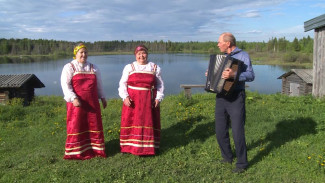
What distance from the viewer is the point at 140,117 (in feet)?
15.1

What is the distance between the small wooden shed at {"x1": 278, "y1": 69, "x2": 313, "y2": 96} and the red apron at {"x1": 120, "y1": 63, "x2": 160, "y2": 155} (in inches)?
499

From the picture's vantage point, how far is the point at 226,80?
379 cm

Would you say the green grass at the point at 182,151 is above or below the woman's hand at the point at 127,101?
below

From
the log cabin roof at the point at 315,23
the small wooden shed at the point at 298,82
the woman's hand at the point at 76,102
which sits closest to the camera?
the woman's hand at the point at 76,102

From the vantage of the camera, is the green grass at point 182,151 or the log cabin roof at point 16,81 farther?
the log cabin roof at point 16,81

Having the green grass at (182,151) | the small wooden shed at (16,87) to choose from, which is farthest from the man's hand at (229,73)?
the small wooden shed at (16,87)

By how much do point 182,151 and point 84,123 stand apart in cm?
179

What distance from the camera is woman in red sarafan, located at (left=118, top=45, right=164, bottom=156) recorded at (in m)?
4.55

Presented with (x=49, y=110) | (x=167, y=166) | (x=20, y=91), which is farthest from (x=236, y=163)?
(x=20, y=91)

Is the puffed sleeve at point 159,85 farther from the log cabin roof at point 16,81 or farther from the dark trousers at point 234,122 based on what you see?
the log cabin roof at point 16,81

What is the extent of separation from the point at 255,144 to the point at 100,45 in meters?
90.9

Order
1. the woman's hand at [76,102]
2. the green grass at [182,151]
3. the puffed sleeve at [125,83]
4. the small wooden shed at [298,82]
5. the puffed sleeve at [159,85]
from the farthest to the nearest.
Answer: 1. the small wooden shed at [298,82]
2. the puffed sleeve at [159,85]
3. the puffed sleeve at [125,83]
4. the woman's hand at [76,102]
5. the green grass at [182,151]

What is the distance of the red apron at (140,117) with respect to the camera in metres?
4.55

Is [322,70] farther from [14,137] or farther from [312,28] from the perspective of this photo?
[14,137]
